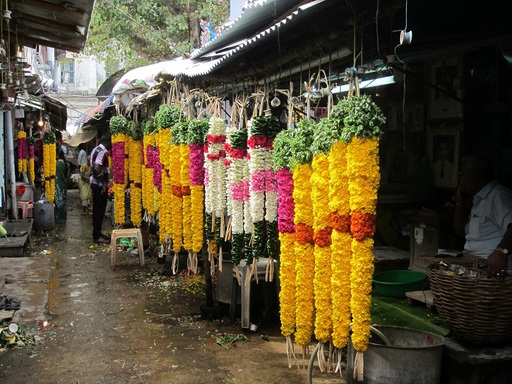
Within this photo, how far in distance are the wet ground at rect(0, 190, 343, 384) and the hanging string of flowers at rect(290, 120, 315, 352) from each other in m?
1.17

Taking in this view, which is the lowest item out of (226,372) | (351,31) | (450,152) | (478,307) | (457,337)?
(226,372)

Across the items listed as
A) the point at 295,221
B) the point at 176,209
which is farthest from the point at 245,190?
the point at 176,209

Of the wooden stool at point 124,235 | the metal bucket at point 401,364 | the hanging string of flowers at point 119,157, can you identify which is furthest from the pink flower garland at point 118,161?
the metal bucket at point 401,364

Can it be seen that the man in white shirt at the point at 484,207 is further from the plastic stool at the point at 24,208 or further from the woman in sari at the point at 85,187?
the woman in sari at the point at 85,187

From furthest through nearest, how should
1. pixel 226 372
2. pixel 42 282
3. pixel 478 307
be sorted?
pixel 42 282
pixel 226 372
pixel 478 307

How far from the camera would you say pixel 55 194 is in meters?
17.2

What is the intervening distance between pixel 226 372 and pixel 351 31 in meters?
3.47

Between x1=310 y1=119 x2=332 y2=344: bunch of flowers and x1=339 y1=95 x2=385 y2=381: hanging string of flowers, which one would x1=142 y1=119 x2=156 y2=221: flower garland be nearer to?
x1=310 y1=119 x2=332 y2=344: bunch of flowers

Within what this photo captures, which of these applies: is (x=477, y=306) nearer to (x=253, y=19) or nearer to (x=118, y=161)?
(x=253, y=19)

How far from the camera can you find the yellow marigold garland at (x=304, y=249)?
4.55 m

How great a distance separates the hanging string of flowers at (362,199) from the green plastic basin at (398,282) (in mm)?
2452

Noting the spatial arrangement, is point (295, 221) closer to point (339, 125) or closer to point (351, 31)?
point (339, 125)

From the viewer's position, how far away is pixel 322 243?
13.9ft

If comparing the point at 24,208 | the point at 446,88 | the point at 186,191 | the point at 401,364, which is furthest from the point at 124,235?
the point at 401,364
